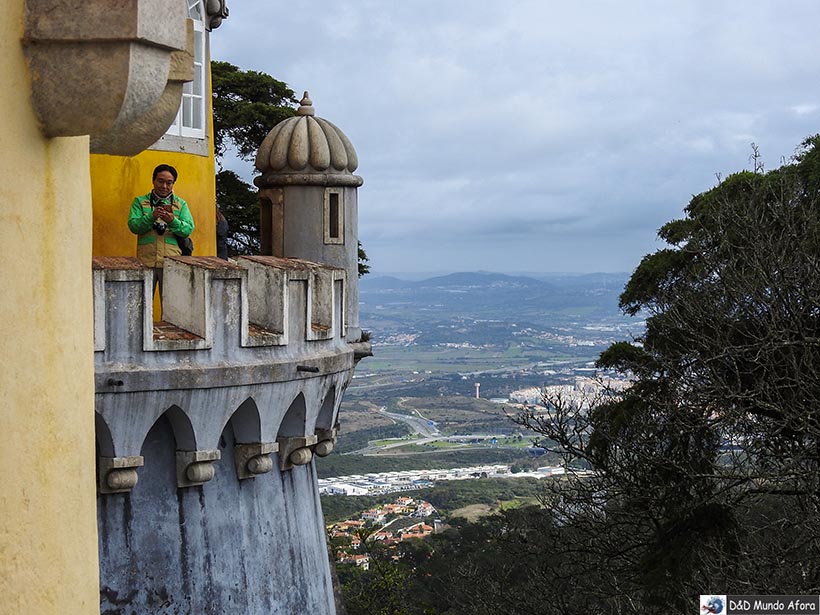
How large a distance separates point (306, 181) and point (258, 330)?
325 centimetres

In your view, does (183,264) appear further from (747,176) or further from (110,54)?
(747,176)

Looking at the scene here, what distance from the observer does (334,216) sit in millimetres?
13828

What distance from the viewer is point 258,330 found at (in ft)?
34.9

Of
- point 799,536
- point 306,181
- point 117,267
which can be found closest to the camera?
point 117,267

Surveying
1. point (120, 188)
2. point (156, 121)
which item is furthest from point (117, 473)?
point (156, 121)

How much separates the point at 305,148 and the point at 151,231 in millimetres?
3199

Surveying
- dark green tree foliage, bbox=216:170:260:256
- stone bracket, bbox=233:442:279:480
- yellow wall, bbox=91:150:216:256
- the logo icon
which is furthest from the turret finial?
dark green tree foliage, bbox=216:170:260:256

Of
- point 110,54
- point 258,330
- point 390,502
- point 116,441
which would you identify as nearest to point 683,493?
point 258,330

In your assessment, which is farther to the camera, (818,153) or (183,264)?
(818,153)

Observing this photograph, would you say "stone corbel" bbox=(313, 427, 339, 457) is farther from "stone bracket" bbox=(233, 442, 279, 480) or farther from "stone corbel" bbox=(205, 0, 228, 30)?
"stone corbel" bbox=(205, 0, 228, 30)

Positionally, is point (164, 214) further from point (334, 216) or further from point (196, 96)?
point (334, 216)

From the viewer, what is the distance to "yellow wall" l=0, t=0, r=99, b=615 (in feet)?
13.8

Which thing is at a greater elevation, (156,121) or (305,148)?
(305,148)

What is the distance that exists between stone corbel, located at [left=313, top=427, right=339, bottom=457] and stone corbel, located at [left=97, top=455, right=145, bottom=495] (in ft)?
7.96
